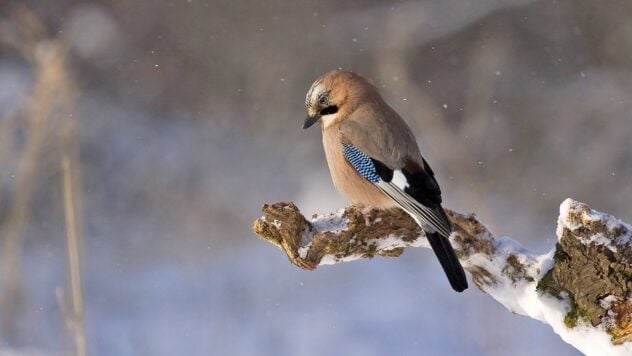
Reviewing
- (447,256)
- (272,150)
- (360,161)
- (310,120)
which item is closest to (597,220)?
(447,256)

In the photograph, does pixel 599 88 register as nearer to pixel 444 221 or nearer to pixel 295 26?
pixel 295 26

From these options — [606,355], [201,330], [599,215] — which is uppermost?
[201,330]

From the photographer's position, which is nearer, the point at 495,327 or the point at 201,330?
the point at 495,327

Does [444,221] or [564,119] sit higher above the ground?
[564,119]

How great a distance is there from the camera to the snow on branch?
1952 mm

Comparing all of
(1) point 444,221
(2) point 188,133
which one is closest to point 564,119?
(2) point 188,133

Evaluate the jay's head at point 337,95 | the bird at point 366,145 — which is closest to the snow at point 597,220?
the bird at point 366,145

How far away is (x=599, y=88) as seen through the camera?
5648 millimetres

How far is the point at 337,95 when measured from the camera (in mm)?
2715

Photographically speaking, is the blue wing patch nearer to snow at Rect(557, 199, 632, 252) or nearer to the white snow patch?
the white snow patch

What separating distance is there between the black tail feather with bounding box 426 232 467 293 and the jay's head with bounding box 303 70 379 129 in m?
0.60

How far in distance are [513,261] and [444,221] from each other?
0.66ft

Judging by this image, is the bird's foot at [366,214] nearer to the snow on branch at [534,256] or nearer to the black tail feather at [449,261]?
the snow on branch at [534,256]

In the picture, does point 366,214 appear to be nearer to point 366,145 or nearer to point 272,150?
point 366,145
